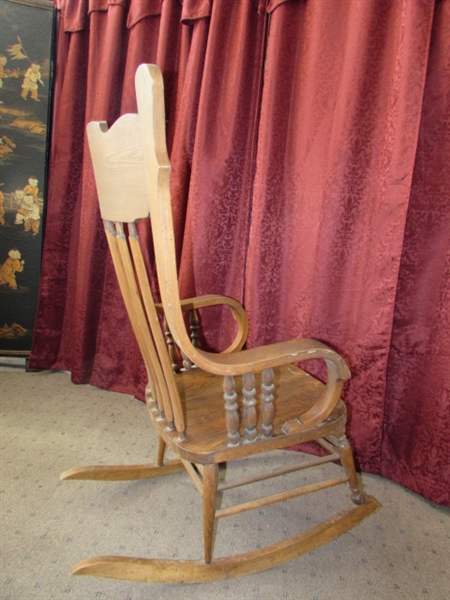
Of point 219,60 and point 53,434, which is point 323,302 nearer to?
point 219,60

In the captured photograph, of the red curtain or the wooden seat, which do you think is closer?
the wooden seat

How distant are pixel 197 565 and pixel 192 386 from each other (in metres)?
0.49

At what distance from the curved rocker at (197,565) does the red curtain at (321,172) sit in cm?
53

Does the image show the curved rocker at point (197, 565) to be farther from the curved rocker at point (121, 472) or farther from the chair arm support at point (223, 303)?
the chair arm support at point (223, 303)

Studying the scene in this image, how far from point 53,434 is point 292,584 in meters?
1.14

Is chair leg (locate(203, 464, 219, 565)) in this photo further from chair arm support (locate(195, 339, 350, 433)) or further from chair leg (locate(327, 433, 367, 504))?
chair leg (locate(327, 433, 367, 504))

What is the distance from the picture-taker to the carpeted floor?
1156 mm

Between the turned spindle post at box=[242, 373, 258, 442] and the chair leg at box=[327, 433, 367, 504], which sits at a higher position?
the turned spindle post at box=[242, 373, 258, 442]

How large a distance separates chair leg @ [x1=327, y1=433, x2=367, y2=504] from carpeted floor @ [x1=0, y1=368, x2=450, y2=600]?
118 millimetres

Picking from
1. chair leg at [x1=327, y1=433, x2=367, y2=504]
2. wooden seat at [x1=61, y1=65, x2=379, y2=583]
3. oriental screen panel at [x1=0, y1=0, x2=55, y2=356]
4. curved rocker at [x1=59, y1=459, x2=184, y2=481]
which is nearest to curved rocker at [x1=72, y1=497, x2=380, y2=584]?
wooden seat at [x1=61, y1=65, x2=379, y2=583]

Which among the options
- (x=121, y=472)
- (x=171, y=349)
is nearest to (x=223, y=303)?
(x=171, y=349)

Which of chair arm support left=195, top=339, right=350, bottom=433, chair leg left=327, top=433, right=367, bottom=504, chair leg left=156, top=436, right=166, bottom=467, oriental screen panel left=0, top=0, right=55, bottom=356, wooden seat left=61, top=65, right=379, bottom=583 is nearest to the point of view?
wooden seat left=61, top=65, right=379, bottom=583

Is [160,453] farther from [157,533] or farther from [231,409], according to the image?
[231,409]

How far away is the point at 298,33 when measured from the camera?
4.94ft
